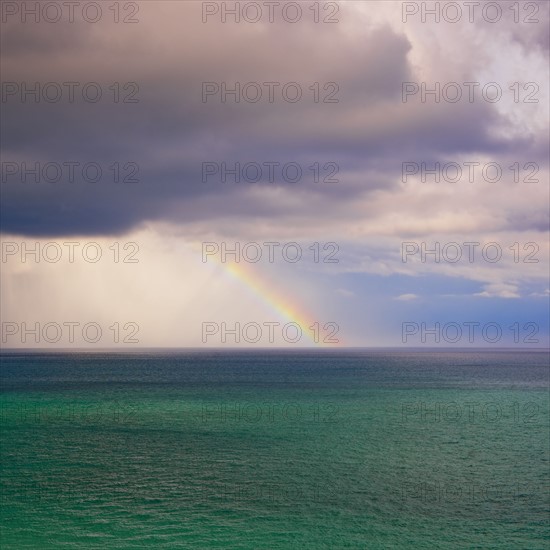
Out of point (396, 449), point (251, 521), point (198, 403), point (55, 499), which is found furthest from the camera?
point (198, 403)

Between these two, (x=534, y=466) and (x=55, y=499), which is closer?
(x=55, y=499)

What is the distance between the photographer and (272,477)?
44.5 meters

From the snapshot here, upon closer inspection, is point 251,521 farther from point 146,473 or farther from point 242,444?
point 242,444

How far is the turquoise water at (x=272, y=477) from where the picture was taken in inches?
1277

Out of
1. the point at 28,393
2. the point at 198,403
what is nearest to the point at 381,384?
the point at 198,403

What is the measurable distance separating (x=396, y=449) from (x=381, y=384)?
8421 centimetres

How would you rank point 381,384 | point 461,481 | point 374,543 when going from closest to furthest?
point 374,543
point 461,481
point 381,384

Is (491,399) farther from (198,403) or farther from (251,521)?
(251,521)

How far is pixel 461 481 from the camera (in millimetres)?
44531

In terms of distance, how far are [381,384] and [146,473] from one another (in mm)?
100815

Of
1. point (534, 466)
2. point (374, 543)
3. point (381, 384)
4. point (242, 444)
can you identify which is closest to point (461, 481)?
point (534, 466)

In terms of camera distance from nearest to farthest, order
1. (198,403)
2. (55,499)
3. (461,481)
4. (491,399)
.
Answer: (55,499)
(461,481)
(198,403)
(491,399)

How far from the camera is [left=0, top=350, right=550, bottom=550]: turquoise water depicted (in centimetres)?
3244

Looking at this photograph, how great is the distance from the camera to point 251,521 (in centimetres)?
3416
